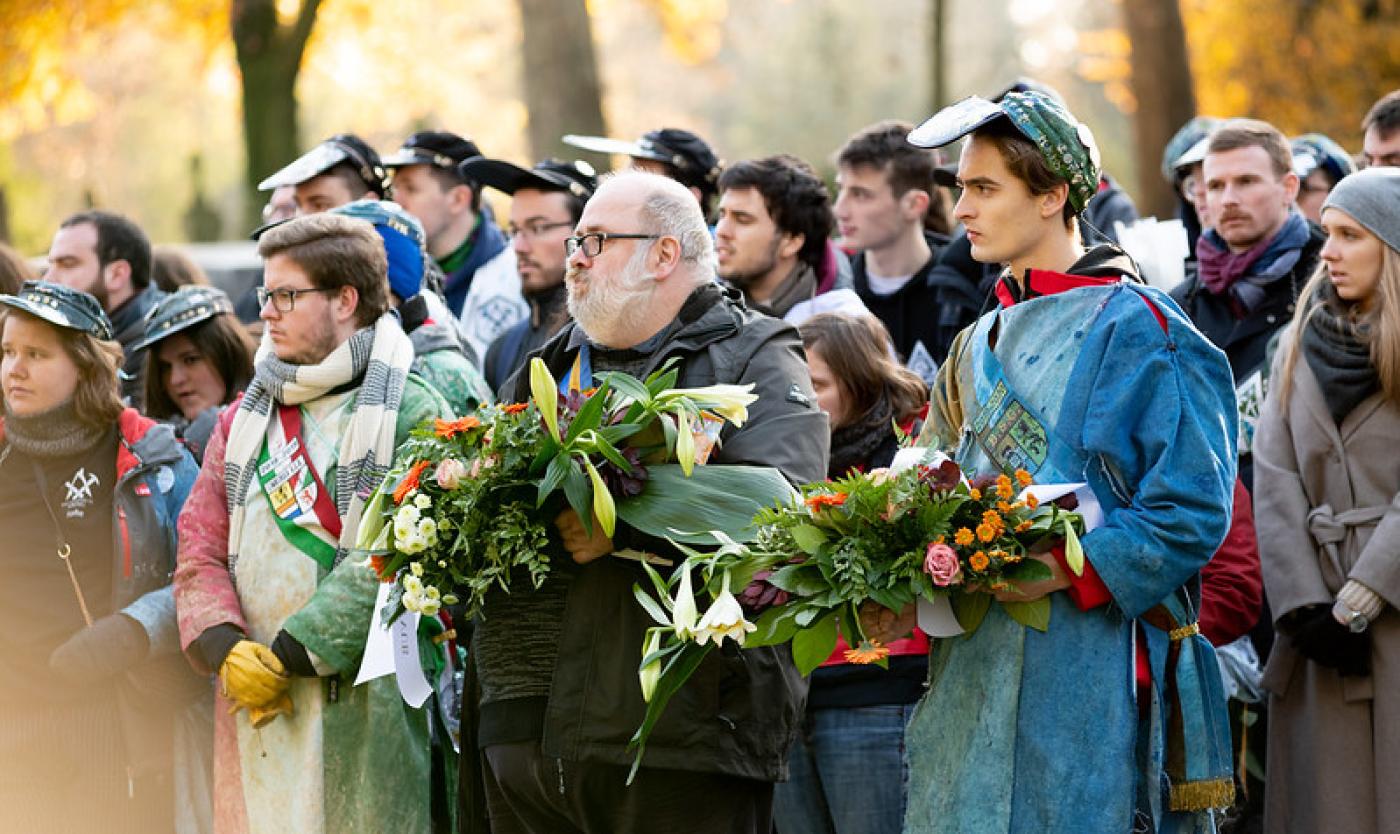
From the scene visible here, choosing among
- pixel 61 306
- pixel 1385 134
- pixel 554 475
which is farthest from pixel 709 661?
pixel 1385 134

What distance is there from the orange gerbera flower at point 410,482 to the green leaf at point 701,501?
53 centimetres

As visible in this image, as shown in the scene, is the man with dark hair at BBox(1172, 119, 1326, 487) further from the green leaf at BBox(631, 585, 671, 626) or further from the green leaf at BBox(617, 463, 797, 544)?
the green leaf at BBox(631, 585, 671, 626)

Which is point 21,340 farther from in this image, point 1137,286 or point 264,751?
point 1137,286

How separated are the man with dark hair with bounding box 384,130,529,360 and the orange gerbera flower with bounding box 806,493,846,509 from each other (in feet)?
15.0

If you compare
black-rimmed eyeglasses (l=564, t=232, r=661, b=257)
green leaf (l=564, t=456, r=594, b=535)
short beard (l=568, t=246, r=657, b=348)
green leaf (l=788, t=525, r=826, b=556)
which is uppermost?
black-rimmed eyeglasses (l=564, t=232, r=661, b=257)

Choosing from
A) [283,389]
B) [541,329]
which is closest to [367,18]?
[541,329]

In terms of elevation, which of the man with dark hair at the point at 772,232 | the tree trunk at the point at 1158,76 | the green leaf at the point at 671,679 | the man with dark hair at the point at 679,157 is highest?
the tree trunk at the point at 1158,76

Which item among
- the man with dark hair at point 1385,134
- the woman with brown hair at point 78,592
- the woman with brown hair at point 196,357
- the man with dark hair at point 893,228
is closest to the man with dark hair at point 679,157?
the man with dark hair at point 893,228

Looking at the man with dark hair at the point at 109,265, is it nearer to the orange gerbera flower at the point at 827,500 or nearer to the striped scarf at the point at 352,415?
the striped scarf at the point at 352,415

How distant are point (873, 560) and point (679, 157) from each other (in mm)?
4292

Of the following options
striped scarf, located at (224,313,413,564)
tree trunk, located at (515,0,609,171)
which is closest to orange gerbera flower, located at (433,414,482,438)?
striped scarf, located at (224,313,413,564)

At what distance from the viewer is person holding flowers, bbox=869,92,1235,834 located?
3953 millimetres

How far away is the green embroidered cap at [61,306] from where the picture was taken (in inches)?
252

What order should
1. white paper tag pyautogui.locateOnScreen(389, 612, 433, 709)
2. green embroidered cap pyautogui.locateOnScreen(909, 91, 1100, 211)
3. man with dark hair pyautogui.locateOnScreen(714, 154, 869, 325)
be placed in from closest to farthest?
1. green embroidered cap pyautogui.locateOnScreen(909, 91, 1100, 211)
2. white paper tag pyautogui.locateOnScreen(389, 612, 433, 709)
3. man with dark hair pyautogui.locateOnScreen(714, 154, 869, 325)
